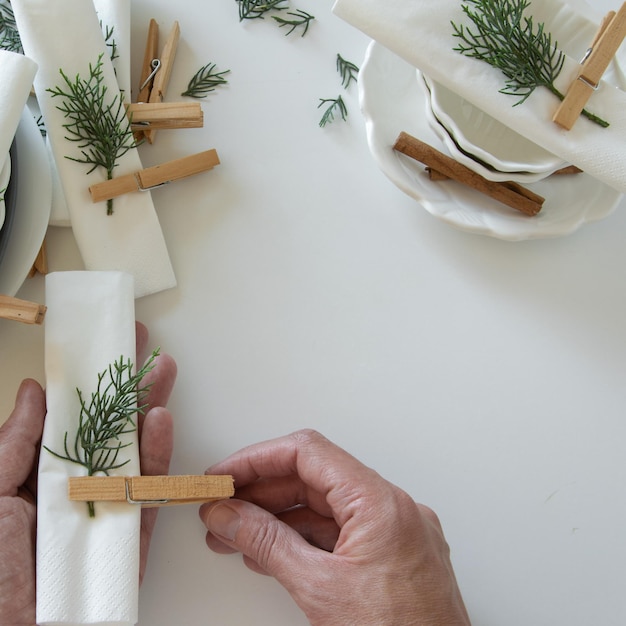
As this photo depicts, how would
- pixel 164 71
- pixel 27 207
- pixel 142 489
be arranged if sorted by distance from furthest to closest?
pixel 164 71, pixel 27 207, pixel 142 489

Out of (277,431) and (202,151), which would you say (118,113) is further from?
(277,431)

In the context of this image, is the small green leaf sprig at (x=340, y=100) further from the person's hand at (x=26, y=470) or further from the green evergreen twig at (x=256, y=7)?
the person's hand at (x=26, y=470)

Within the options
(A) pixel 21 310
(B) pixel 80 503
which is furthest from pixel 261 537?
(A) pixel 21 310

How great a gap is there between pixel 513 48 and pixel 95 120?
0.47 meters

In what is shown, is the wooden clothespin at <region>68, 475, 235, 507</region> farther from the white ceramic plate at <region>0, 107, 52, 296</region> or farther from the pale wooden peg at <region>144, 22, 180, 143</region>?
the pale wooden peg at <region>144, 22, 180, 143</region>

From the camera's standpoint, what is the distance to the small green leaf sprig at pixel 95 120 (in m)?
0.79

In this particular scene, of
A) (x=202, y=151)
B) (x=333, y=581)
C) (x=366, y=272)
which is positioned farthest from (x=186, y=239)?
(x=333, y=581)

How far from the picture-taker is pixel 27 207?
0.78 meters

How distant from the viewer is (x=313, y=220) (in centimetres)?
88

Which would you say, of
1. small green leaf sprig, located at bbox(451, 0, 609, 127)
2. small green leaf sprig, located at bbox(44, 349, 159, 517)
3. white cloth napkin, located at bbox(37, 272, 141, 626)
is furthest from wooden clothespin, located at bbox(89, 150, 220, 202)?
small green leaf sprig, located at bbox(451, 0, 609, 127)

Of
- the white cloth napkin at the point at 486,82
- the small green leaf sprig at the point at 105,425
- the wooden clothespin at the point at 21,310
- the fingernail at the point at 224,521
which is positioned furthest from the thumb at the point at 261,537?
the white cloth napkin at the point at 486,82

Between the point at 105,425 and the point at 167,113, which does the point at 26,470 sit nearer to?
the point at 105,425

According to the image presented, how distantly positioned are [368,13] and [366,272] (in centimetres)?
30

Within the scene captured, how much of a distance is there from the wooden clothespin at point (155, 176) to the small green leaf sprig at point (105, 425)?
219mm
